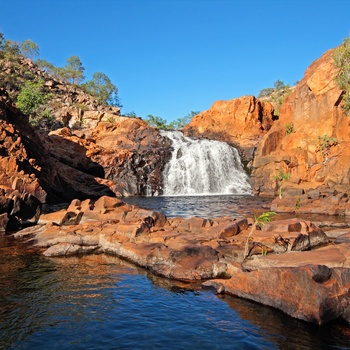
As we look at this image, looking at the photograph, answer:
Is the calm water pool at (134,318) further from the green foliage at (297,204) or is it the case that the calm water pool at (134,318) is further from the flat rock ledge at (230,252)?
the green foliage at (297,204)

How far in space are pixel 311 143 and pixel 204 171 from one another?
16689mm

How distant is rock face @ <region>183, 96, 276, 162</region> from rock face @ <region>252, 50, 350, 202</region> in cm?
1184

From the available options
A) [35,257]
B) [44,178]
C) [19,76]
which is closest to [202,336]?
[35,257]

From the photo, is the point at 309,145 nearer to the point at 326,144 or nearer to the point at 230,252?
the point at 326,144

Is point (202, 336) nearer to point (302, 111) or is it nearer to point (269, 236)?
point (269, 236)

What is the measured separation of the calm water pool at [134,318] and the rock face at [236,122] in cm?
5753

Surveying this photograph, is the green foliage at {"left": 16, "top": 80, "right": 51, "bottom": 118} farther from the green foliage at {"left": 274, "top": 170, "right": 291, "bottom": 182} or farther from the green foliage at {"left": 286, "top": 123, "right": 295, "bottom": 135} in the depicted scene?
the green foliage at {"left": 274, "top": 170, "right": 291, "bottom": 182}

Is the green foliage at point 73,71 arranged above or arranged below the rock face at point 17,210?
above

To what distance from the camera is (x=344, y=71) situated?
156 feet

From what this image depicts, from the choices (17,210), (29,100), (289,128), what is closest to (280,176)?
(289,128)

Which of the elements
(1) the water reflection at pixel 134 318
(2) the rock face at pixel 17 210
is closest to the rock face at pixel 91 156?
(2) the rock face at pixel 17 210

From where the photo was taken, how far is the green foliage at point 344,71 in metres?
47.4

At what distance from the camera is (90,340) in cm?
878

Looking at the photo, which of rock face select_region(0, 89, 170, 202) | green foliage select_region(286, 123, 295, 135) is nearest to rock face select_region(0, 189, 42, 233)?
rock face select_region(0, 89, 170, 202)
